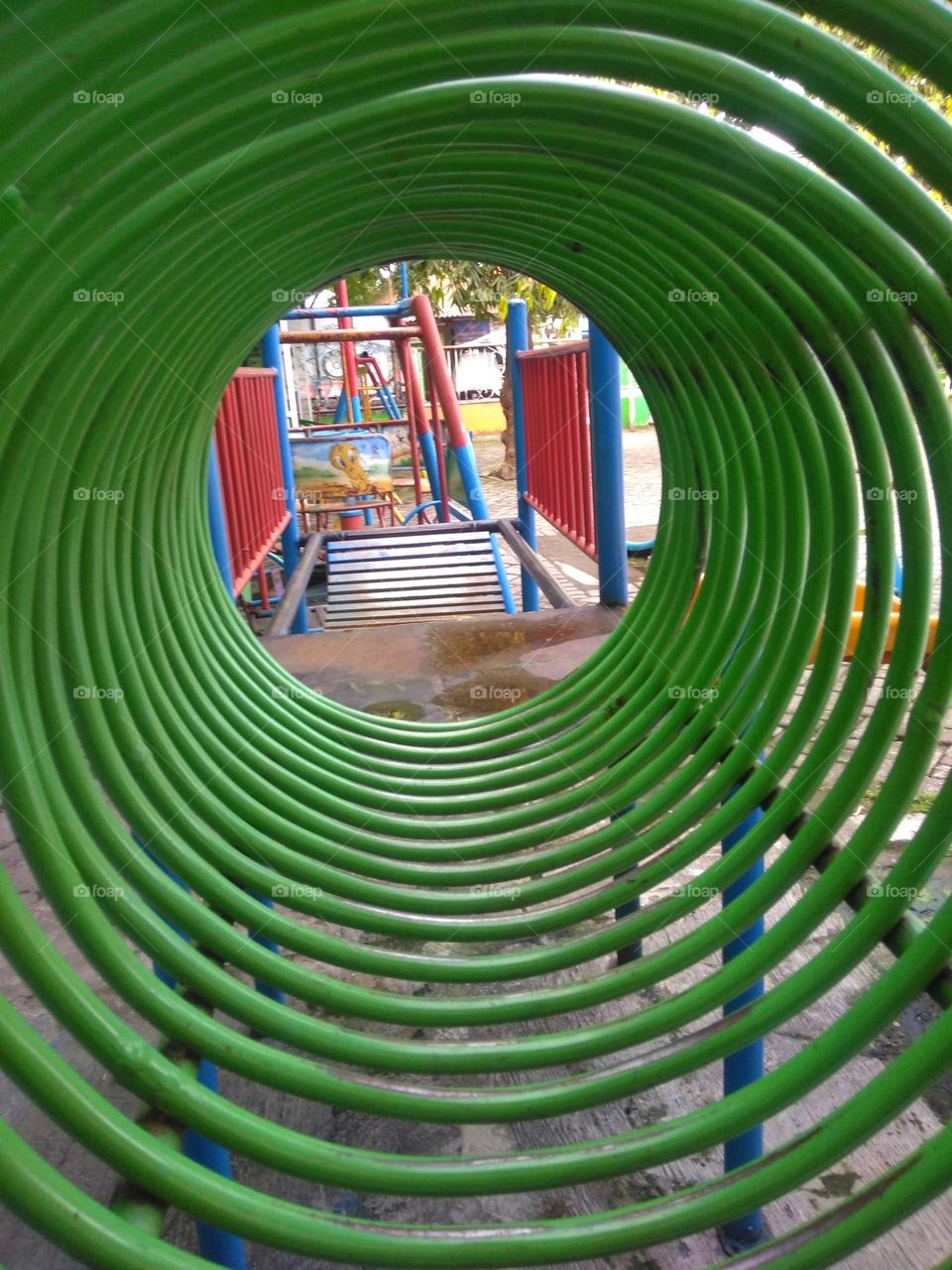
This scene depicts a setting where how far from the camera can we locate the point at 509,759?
7.61ft

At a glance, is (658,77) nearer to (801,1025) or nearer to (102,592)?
(102,592)

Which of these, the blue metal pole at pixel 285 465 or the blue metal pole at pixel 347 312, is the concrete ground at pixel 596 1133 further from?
the blue metal pole at pixel 347 312

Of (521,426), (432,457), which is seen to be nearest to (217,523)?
(521,426)

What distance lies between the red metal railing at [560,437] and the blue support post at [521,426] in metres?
0.05

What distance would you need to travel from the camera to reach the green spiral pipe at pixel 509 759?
0.79 m

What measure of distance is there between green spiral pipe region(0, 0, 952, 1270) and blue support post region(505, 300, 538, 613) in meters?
3.94

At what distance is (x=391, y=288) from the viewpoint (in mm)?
21688

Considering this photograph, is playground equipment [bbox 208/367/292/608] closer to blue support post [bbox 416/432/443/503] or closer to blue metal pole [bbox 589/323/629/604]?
blue metal pole [bbox 589/323/629/604]

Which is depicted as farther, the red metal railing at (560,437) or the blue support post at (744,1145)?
the red metal railing at (560,437)

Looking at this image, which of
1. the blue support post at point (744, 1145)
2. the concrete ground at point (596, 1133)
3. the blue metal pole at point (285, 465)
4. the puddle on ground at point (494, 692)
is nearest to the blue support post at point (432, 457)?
the blue metal pole at point (285, 465)

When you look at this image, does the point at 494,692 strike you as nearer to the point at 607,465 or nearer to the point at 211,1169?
the point at 607,465

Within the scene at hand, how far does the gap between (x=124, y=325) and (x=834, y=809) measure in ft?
3.68

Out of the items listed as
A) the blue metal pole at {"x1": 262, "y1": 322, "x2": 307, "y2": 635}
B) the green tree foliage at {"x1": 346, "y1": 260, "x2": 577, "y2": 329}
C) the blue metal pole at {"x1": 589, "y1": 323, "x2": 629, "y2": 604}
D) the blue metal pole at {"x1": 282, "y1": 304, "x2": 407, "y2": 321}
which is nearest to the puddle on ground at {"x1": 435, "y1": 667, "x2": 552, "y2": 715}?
the blue metal pole at {"x1": 589, "y1": 323, "x2": 629, "y2": 604}

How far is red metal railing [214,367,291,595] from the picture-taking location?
4207 millimetres
